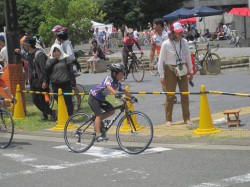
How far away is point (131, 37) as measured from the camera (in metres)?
20.2

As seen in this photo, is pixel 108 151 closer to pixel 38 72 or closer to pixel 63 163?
pixel 63 163

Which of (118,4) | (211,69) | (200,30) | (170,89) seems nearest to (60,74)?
(170,89)

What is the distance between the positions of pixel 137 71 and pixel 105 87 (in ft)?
35.7

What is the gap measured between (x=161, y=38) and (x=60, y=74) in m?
3.44

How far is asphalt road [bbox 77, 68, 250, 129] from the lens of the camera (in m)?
13.0

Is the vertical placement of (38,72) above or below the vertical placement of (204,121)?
above

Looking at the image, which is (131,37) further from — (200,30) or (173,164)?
(200,30)

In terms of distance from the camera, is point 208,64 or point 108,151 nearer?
point 108,151

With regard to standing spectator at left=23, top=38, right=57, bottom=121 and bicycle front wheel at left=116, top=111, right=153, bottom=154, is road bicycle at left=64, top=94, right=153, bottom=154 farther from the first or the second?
standing spectator at left=23, top=38, right=57, bottom=121

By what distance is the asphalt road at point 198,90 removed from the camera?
42.7 feet

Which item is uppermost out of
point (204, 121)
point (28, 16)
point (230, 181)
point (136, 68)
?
point (28, 16)

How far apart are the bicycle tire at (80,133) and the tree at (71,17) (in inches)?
943

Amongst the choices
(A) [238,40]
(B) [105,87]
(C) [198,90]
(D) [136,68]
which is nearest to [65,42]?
(B) [105,87]

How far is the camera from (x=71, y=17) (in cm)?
3397
